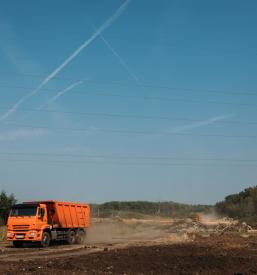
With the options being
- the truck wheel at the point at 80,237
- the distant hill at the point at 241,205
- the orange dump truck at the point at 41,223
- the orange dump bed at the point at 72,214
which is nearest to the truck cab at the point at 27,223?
the orange dump truck at the point at 41,223

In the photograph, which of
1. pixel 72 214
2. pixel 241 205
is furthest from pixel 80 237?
pixel 241 205

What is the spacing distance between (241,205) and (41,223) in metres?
63.3

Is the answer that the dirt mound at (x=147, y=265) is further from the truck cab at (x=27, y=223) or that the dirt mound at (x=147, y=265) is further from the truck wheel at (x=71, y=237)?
the truck wheel at (x=71, y=237)

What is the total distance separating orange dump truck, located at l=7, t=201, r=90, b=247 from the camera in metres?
35.6

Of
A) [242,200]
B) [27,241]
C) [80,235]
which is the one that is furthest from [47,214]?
[242,200]

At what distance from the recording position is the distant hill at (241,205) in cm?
8894

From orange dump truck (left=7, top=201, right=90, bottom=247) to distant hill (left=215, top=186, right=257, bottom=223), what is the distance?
148ft

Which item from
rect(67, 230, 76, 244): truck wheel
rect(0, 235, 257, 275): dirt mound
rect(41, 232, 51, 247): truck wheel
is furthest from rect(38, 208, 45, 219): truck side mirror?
rect(0, 235, 257, 275): dirt mound

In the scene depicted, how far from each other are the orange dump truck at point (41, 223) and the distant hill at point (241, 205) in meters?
45.2

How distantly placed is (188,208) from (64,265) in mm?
141195

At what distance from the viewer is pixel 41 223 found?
118ft

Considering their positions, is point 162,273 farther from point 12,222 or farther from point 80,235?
point 80,235

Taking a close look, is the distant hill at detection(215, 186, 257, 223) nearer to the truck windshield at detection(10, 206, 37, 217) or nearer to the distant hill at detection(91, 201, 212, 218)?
the distant hill at detection(91, 201, 212, 218)

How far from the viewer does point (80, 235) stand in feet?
137
